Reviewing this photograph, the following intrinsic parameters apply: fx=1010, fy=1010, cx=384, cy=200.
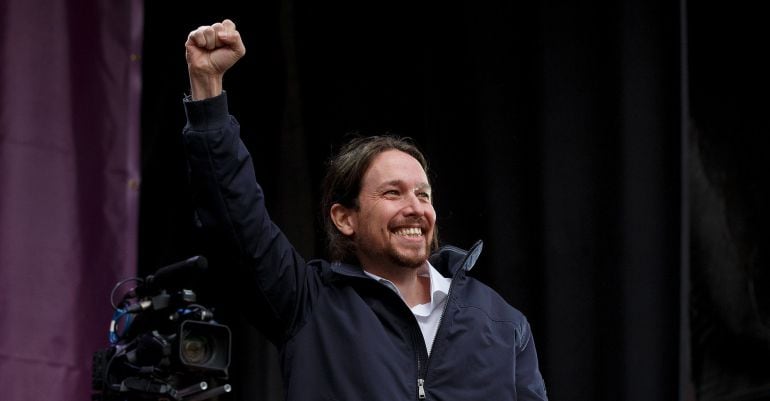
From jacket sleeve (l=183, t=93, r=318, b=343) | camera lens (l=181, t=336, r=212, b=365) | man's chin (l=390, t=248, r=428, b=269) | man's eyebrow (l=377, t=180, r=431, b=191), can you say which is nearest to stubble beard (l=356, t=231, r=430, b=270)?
man's chin (l=390, t=248, r=428, b=269)

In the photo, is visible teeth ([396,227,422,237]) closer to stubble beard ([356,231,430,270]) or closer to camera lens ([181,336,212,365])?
stubble beard ([356,231,430,270])

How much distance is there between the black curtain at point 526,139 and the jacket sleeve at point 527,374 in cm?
59

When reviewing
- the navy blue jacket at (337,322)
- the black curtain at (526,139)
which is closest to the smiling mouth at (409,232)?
the navy blue jacket at (337,322)

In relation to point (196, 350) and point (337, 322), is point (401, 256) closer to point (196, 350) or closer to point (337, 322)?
point (337, 322)

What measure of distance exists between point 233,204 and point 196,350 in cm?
30

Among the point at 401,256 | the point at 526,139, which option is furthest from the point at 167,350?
the point at 526,139

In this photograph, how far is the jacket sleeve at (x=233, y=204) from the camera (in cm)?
163

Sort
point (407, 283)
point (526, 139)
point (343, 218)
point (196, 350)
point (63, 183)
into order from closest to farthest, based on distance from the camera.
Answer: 1. point (196, 350)
2. point (407, 283)
3. point (343, 218)
4. point (63, 183)
5. point (526, 139)

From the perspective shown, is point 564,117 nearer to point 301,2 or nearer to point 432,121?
point 432,121

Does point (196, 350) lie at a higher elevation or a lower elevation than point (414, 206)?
lower

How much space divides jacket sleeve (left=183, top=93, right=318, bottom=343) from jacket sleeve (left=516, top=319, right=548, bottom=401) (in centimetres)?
43

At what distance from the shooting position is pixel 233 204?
5.40 feet

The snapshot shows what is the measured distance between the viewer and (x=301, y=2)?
3168 millimetres

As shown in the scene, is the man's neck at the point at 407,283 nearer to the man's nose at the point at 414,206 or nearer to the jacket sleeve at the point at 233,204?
the man's nose at the point at 414,206
